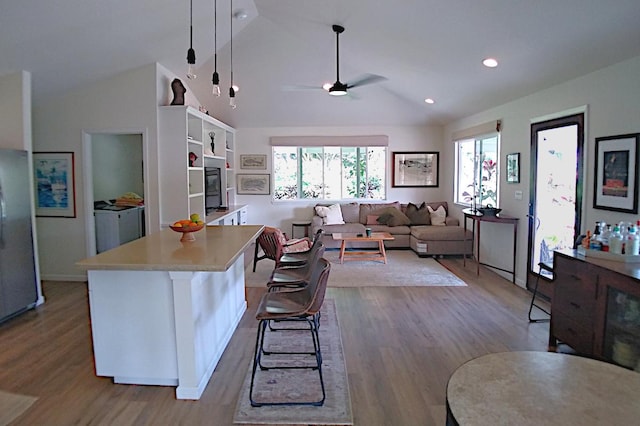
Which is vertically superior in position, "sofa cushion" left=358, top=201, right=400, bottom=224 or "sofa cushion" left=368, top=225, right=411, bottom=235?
"sofa cushion" left=358, top=201, right=400, bottom=224

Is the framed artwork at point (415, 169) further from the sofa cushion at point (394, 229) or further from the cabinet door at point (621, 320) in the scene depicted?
the cabinet door at point (621, 320)

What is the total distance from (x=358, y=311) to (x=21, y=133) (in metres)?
3.91

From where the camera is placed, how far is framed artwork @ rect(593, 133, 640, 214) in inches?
133

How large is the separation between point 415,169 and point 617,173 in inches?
202

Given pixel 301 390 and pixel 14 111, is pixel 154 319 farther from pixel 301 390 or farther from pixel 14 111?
pixel 14 111

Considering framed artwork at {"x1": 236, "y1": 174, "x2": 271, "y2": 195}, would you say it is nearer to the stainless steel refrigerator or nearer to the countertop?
the stainless steel refrigerator

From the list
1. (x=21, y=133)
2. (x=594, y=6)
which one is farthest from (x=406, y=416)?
(x=21, y=133)

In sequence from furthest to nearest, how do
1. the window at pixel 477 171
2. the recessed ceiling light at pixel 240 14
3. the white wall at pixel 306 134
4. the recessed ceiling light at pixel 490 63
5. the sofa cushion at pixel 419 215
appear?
the white wall at pixel 306 134 < the sofa cushion at pixel 419 215 < the window at pixel 477 171 < the recessed ceiling light at pixel 240 14 < the recessed ceiling light at pixel 490 63

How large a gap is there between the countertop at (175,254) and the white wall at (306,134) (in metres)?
4.90

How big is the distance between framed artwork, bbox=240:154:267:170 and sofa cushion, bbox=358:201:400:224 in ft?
7.25

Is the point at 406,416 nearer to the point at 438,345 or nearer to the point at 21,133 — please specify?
the point at 438,345

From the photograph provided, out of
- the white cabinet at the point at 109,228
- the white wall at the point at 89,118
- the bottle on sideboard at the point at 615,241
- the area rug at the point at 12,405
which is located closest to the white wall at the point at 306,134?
the white cabinet at the point at 109,228

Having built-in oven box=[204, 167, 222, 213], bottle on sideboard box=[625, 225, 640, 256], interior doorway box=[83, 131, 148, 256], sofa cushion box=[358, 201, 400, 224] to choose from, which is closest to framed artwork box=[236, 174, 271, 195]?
built-in oven box=[204, 167, 222, 213]

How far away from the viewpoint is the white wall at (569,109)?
3.46 m
